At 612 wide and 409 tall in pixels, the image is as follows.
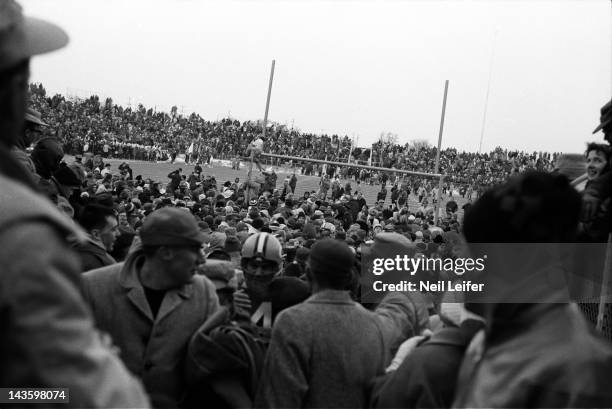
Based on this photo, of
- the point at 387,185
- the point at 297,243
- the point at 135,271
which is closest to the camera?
the point at 135,271

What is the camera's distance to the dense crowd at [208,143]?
4228 centimetres

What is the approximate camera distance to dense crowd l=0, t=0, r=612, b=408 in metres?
1.21

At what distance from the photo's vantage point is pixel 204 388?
3111 millimetres

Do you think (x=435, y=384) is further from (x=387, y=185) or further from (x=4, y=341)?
(x=387, y=185)

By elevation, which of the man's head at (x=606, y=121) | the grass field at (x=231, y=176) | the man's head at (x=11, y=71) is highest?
the grass field at (x=231, y=176)

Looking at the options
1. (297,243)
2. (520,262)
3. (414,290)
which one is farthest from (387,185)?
(520,262)

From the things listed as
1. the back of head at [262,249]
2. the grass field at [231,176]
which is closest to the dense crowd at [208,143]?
the grass field at [231,176]

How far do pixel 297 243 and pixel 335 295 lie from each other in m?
5.69

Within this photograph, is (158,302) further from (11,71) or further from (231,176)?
(231,176)

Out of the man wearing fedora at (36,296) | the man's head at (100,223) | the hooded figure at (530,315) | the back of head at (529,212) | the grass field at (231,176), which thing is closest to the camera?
the man wearing fedora at (36,296)

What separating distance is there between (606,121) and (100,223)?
10.4ft

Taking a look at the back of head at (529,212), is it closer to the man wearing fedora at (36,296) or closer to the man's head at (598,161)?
the man wearing fedora at (36,296)

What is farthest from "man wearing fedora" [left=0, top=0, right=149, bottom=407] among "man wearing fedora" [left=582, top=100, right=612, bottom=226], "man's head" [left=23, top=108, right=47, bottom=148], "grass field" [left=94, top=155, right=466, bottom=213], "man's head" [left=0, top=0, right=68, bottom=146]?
"grass field" [left=94, top=155, right=466, bottom=213]

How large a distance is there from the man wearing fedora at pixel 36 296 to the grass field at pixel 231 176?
2901 centimetres
